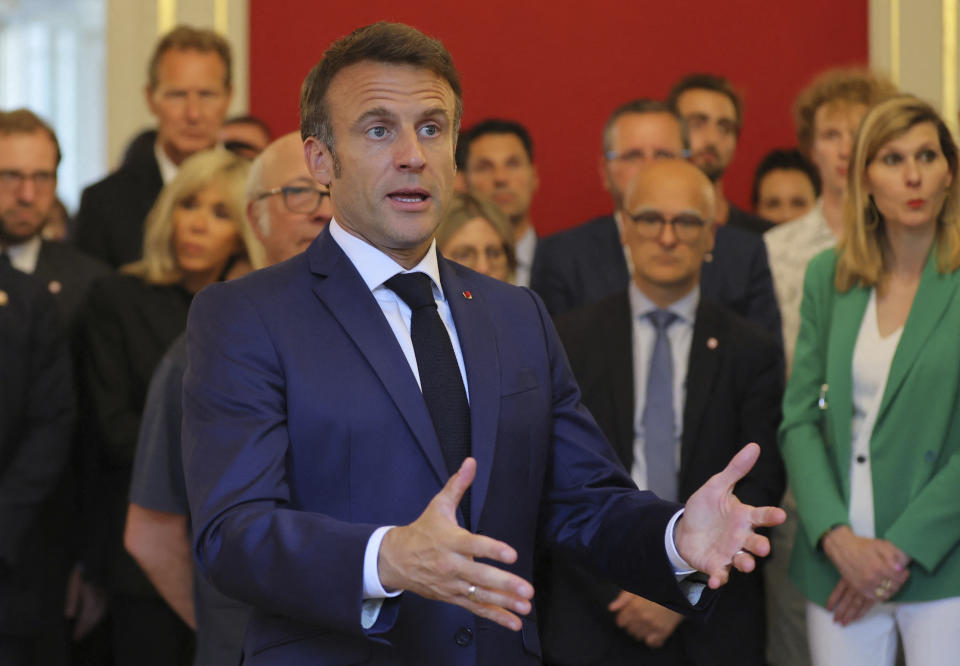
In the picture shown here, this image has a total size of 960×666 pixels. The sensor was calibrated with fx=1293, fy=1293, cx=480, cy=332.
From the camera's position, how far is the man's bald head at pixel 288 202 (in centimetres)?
294

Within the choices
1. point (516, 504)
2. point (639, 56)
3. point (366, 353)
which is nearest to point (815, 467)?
point (516, 504)

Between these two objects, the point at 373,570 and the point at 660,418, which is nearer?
the point at 373,570

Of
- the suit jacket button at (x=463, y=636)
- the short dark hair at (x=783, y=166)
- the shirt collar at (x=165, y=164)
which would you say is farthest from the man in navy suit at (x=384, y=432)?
the short dark hair at (x=783, y=166)

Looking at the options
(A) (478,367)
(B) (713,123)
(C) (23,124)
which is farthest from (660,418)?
(C) (23,124)

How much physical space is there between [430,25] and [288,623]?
4.23 metres

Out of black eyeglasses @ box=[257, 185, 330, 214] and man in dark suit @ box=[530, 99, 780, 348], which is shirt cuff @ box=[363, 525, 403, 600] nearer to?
black eyeglasses @ box=[257, 185, 330, 214]

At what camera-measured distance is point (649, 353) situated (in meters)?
3.50

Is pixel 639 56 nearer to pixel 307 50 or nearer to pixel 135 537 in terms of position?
pixel 307 50

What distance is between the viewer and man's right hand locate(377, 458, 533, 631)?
151 centimetres

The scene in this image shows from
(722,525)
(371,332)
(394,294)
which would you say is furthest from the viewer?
(394,294)

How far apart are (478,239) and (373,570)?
6.86ft

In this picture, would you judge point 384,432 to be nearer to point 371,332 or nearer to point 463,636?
point 371,332

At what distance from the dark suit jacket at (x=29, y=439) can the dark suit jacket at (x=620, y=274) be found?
1451 mm

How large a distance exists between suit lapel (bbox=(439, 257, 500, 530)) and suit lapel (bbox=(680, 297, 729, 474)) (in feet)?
4.58
